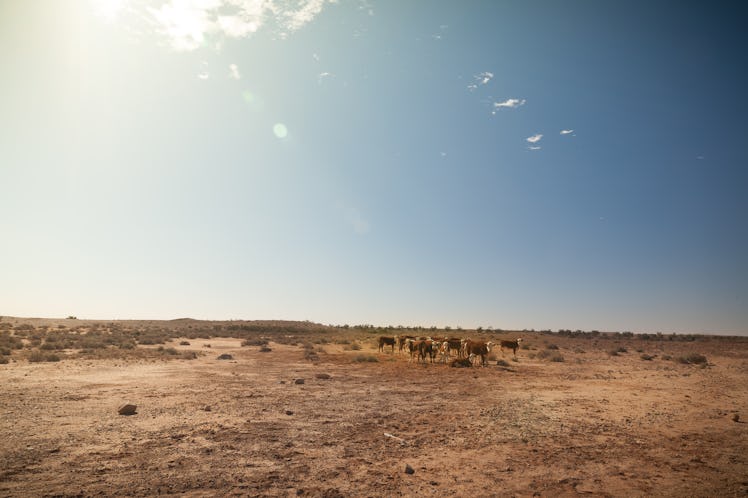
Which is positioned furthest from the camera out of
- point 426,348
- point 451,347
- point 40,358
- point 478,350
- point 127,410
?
point 451,347

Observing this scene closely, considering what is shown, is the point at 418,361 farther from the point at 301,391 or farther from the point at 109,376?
the point at 109,376

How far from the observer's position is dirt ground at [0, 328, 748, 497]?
6.79 metres

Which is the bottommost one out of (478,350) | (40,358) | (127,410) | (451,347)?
(40,358)

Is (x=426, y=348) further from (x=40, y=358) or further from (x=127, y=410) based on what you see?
(x=40, y=358)

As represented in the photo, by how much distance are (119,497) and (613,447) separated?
1028cm

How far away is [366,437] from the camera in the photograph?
948 centimetres

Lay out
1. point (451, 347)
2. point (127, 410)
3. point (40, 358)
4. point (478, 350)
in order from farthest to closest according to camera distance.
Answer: point (451, 347) → point (478, 350) → point (40, 358) → point (127, 410)

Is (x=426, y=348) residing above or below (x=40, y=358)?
above

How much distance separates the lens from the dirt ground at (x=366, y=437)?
6.79 meters

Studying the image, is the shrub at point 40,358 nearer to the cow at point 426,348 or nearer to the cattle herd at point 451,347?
the cattle herd at point 451,347

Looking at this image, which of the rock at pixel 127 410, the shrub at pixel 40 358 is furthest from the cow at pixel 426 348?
the shrub at pixel 40 358

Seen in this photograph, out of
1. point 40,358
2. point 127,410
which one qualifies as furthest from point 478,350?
point 40,358

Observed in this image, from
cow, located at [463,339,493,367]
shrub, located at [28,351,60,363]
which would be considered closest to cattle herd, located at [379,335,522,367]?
cow, located at [463,339,493,367]

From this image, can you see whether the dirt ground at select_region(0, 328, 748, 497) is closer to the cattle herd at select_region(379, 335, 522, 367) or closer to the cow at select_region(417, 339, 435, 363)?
the cattle herd at select_region(379, 335, 522, 367)
